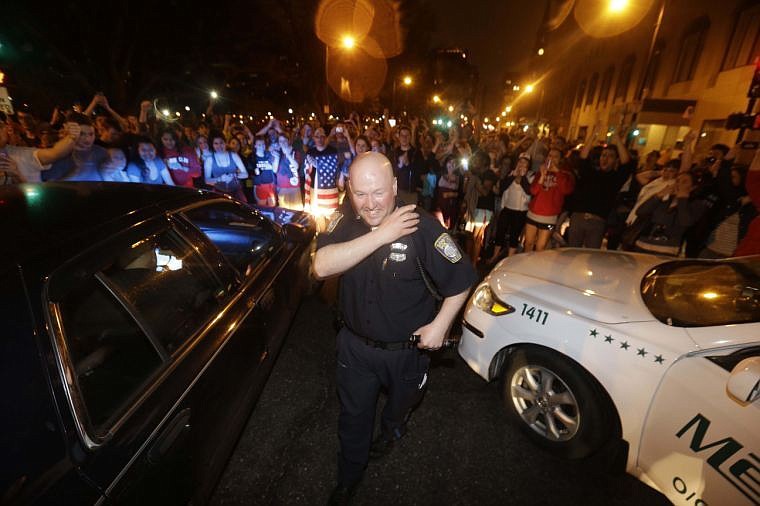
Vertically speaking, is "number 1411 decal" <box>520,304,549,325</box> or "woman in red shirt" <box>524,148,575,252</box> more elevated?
"woman in red shirt" <box>524,148,575,252</box>

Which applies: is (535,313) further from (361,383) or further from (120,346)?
(120,346)

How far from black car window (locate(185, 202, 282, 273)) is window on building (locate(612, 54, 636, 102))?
3273cm

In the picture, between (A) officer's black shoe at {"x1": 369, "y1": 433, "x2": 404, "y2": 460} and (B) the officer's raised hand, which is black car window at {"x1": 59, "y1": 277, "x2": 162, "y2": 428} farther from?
(A) officer's black shoe at {"x1": 369, "y1": 433, "x2": 404, "y2": 460}

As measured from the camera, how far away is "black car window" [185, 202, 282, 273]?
2.71 m

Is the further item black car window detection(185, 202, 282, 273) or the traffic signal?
the traffic signal

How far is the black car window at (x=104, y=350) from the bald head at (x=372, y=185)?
→ 113 centimetres

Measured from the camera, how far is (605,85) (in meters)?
31.8

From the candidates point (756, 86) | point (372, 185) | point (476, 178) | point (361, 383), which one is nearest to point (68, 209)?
point (372, 185)

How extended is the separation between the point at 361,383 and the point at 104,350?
48.6 inches

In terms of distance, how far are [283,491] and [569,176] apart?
194 inches

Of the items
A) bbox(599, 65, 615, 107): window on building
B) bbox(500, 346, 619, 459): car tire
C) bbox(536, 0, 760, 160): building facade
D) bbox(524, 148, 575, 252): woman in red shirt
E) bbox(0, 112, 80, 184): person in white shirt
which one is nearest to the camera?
bbox(500, 346, 619, 459): car tire

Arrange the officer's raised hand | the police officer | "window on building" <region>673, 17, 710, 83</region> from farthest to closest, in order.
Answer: "window on building" <region>673, 17, 710, 83</region>
the police officer
the officer's raised hand

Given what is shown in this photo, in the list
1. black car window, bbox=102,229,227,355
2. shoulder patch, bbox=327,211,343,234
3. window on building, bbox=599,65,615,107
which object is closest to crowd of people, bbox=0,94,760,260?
black car window, bbox=102,229,227,355

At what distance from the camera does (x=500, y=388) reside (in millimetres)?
2672
